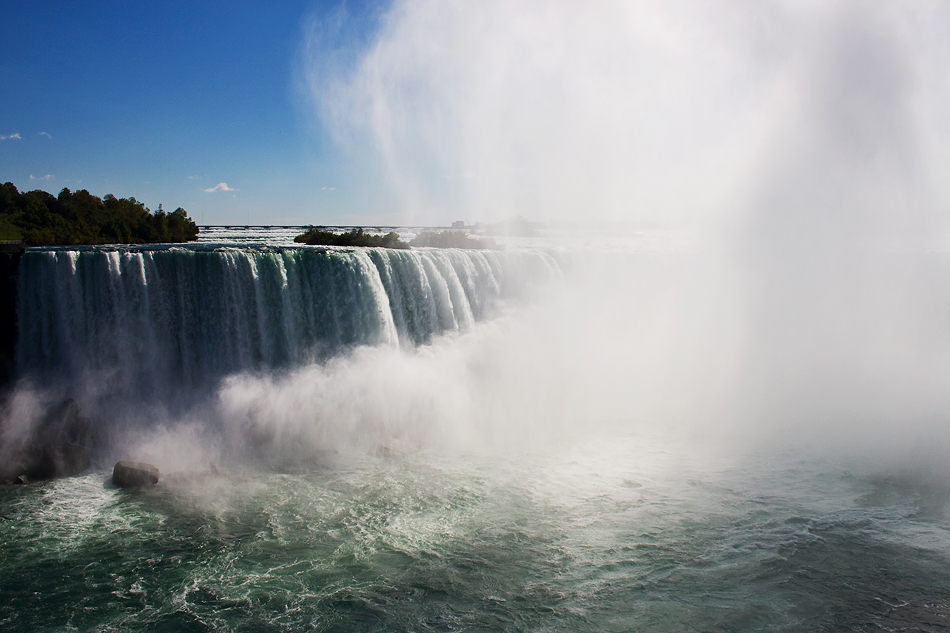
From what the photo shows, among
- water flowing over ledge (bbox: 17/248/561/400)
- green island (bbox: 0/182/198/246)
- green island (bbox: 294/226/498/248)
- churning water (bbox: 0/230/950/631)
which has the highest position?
green island (bbox: 0/182/198/246)

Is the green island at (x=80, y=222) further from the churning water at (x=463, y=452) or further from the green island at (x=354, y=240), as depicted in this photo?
the churning water at (x=463, y=452)

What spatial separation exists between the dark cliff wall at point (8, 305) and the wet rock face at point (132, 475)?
188 inches

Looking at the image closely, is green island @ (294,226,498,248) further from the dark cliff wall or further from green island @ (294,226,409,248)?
the dark cliff wall

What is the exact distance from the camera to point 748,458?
13.6m

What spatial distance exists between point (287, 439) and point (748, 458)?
11248 mm

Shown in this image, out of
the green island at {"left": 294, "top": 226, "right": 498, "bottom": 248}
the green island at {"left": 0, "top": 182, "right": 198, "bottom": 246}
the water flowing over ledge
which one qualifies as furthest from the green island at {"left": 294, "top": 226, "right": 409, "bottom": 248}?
the water flowing over ledge

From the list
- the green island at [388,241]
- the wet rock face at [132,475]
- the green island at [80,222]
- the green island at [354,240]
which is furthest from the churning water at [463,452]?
the green island at [80,222]

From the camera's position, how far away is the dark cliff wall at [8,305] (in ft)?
45.4

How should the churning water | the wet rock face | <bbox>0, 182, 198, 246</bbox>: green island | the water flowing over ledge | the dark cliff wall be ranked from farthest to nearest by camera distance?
1. <bbox>0, 182, 198, 246</bbox>: green island
2. the water flowing over ledge
3. the dark cliff wall
4. the wet rock face
5. the churning water

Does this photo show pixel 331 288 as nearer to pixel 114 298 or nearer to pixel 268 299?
pixel 268 299

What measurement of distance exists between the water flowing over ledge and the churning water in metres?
0.06

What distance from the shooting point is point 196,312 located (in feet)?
49.5

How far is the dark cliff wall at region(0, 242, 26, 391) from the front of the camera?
13852mm

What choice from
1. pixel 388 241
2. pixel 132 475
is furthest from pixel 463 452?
pixel 388 241
